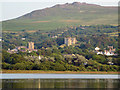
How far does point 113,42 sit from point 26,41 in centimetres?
2750

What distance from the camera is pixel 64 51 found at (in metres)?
87.5

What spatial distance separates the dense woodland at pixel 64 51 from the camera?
51072mm

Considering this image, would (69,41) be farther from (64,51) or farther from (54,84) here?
(54,84)

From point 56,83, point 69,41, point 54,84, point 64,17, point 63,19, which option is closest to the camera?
point 54,84

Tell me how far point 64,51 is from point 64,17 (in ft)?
289

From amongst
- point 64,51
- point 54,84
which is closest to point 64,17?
point 64,51

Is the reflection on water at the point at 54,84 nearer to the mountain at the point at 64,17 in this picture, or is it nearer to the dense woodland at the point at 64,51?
the dense woodland at the point at 64,51

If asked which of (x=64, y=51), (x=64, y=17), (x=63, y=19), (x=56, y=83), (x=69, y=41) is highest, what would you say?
(x=64, y=17)

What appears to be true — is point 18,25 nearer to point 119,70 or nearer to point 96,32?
point 96,32

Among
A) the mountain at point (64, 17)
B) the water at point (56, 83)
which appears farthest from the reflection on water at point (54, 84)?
the mountain at point (64, 17)

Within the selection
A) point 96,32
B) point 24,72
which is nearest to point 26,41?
point 96,32

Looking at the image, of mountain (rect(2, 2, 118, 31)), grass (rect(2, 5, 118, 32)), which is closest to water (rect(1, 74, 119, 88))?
grass (rect(2, 5, 118, 32))

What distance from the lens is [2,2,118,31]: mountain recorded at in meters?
152

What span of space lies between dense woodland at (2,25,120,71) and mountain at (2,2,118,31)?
8.55m
